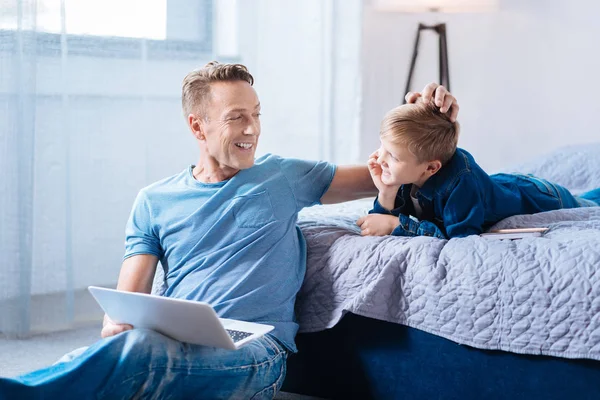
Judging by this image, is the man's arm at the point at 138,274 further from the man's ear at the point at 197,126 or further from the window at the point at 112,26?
the window at the point at 112,26

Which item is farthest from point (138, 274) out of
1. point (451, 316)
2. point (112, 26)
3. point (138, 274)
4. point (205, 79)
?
point (112, 26)

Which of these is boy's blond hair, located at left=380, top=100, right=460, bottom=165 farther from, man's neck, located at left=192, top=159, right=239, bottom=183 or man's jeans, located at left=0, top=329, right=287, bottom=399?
man's jeans, located at left=0, top=329, right=287, bottom=399

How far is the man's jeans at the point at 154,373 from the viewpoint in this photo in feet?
4.87

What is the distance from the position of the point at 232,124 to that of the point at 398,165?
38cm

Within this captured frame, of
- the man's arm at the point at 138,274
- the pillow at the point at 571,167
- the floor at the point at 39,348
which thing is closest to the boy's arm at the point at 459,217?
the man's arm at the point at 138,274

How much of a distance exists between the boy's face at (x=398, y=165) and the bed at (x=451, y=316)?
5.5 inches

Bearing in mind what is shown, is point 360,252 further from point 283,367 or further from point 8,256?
point 8,256

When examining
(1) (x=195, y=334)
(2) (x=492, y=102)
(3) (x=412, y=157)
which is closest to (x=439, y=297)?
(3) (x=412, y=157)

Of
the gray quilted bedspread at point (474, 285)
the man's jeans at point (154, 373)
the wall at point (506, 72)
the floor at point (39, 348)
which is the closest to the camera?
the man's jeans at point (154, 373)

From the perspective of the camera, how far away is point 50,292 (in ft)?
9.56

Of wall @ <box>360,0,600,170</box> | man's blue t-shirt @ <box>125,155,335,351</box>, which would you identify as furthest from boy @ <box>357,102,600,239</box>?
wall @ <box>360,0,600,170</box>

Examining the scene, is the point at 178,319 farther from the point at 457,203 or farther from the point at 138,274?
the point at 457,203

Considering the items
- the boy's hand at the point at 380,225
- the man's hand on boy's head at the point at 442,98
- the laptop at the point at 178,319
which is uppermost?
the man's hand on boy's head at the point at 442,98

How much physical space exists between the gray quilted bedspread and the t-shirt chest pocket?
179 millimetres
